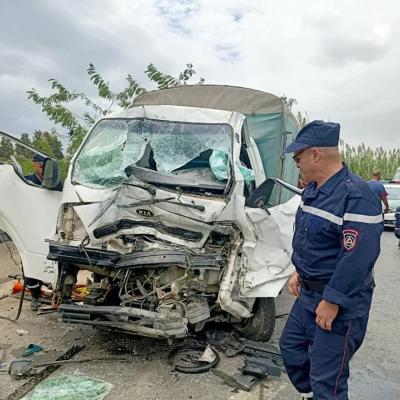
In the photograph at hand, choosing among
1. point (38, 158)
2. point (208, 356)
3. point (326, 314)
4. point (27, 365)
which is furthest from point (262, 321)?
point (38, 158)

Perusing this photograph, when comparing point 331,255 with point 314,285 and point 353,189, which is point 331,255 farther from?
point 353,189

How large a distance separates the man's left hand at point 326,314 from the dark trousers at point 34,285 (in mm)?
3155

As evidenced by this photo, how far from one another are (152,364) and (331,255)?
2.15 metres

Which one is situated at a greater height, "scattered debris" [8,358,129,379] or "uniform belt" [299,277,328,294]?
"uniform belt" [299,277,328,294]

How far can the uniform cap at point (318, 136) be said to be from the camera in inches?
100

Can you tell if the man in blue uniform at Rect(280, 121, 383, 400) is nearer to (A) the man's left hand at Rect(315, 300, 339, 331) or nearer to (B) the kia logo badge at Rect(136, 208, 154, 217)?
(A) the man's left hand at Rect(315, 300, 339, 331)

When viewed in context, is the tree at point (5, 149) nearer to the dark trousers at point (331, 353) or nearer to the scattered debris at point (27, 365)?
the scattered debris at point (27, 365)

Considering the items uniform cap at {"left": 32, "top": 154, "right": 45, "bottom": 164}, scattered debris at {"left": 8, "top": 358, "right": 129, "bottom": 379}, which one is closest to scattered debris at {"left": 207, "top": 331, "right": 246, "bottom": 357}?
scattered debris at {"left": 8, "top": 358, "right": 129, "bottom": 379}

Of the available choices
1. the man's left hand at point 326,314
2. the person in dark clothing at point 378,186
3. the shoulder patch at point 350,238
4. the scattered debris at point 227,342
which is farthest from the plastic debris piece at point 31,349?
the person in dark clothing at point 378,186

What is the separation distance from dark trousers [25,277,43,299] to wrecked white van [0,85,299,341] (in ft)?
1.26

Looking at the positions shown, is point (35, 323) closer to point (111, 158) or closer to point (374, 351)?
point (111, 158)

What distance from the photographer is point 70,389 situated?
3404 millimetres

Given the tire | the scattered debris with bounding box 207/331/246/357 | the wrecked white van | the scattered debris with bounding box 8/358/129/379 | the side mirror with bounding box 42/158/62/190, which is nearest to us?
the scattered debris with bounding box 8/358/129/379

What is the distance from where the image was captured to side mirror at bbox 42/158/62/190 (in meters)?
4.43
